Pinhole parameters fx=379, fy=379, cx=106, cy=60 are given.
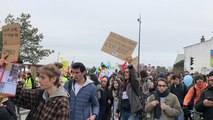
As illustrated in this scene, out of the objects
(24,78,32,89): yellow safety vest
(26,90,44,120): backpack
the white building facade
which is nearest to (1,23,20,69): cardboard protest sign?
(26,90,44,120): backpack

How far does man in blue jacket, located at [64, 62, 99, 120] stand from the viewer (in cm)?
615

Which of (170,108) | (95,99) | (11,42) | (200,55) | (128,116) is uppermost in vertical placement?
(200,55)

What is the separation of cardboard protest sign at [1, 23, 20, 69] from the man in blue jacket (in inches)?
73.7

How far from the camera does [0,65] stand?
4.13 m

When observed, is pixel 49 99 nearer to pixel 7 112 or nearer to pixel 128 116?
pixel 7 112

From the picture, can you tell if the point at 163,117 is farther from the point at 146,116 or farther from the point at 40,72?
the point at 40,72

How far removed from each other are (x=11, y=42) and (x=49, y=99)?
877mm

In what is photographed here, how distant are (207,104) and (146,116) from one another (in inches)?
74.2

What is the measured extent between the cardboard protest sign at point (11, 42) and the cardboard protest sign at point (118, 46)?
4762 millimetres

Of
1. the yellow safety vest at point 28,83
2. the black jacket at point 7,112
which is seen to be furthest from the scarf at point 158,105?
the yellow safety vest at point 28,83

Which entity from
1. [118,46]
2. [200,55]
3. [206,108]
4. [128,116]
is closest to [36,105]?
[206,108]

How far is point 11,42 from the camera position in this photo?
434 centimetres

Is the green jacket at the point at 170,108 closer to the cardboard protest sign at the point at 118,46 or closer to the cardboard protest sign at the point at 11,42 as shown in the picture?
the cardboard protest sign at the point at 118,46

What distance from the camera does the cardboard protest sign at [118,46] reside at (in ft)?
30.2
